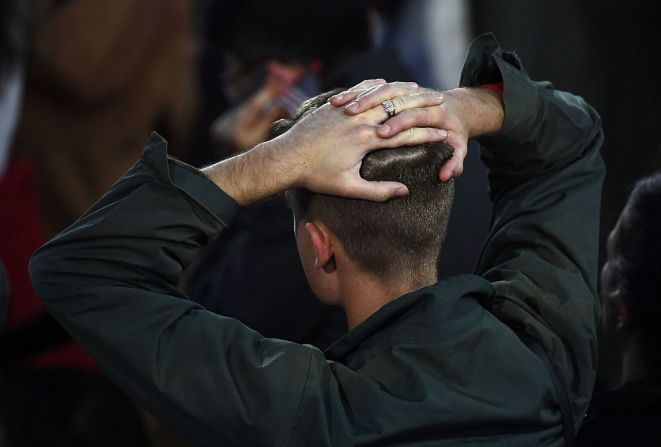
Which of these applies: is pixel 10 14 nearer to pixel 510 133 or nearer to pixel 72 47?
pixel 72 47

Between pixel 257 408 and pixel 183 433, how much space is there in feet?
0.45

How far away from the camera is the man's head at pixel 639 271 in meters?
1.92

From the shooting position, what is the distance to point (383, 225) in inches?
66.4

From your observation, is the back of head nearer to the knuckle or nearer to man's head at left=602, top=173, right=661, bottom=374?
man's head at left=602, top=173, right=661, bottom=374

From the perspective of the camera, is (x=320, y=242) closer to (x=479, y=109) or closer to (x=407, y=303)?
(x=407, y=303)

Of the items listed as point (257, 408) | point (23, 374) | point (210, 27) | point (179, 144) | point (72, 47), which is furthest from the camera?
point (179, 144)

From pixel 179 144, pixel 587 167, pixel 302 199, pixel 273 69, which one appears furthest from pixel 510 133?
pixel 179 144

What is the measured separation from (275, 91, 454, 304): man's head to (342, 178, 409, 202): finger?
33mm

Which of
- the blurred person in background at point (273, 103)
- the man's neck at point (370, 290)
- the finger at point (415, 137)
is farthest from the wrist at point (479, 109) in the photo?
the blurred person in background at point (273, 103)

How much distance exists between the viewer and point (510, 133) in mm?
1843

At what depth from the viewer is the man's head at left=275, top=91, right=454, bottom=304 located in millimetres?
1677

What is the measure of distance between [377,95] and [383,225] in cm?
18

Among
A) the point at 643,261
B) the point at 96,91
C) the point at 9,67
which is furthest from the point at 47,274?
the point at 96,91

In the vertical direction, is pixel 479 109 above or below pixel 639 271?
above
